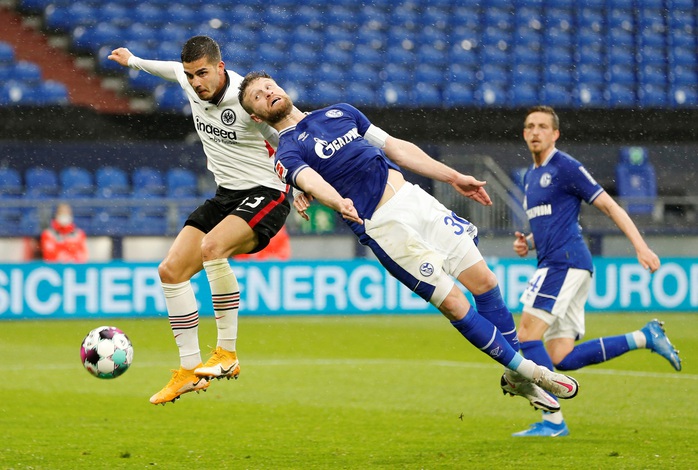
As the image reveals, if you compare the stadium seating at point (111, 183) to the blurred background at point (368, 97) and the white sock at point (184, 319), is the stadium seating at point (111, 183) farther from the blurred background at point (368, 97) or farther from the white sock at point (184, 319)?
the white sock at point (184, 319)

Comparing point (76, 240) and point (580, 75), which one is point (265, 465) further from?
point (580, 75)

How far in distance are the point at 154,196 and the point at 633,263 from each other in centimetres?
758

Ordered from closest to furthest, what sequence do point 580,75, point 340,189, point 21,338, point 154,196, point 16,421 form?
point 340,189 → point 16,421 → point 21,338 → point 154,196 → point 580,75

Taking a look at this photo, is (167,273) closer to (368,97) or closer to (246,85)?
(246,85)

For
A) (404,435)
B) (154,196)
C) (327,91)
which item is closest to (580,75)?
(327,91)

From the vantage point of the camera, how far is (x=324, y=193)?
A: 5.50 meters

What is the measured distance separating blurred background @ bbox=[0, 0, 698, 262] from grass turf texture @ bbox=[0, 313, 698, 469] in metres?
3.38

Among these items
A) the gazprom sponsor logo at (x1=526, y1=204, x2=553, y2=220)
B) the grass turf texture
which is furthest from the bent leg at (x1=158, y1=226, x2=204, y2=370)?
the gazprom sponsor logo at (x1=526, y1=204, x2=553, y2=220)

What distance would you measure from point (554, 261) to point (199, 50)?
2767 mm

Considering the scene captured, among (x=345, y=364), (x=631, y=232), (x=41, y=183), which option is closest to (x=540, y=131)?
(x=631, y=232)

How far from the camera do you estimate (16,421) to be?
774 cm

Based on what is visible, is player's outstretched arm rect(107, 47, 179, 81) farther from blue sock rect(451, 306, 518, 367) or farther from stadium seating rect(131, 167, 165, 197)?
stadium seating rect(131, 167, 165, 197)

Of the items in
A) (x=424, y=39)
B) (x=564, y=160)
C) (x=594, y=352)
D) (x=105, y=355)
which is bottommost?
(x=594, y=352)

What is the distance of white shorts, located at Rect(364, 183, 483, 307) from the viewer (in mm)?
5863
